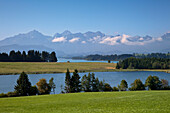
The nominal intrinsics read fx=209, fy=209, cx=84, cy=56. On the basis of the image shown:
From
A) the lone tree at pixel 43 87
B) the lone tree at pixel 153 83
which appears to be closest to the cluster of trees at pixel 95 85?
the lone tree at pixel 153 83

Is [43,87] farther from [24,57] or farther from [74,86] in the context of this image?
[24,57]

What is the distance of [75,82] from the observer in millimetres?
53906

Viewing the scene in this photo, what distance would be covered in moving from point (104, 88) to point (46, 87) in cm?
1459

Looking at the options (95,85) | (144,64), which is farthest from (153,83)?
(144,64)

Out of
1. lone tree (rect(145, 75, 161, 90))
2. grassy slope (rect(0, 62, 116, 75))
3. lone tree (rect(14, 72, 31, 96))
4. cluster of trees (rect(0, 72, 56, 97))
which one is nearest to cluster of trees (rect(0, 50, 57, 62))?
grassy slope (rect(0, 62, 116, 75))

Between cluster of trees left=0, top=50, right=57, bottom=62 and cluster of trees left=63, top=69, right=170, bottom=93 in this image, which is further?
cluster of trees left=0, top=50, right=57, bottom=62

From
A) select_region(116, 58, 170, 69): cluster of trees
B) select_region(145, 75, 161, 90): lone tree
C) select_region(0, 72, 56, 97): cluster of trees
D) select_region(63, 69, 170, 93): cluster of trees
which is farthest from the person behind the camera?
select_region(116, 58, 170, 69): cluster of trees

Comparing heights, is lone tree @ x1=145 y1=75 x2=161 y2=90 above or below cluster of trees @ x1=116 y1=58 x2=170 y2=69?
below

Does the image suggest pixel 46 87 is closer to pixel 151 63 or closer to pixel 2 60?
pixel 2 60

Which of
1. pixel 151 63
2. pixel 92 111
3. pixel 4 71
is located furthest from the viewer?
pixel 151 63

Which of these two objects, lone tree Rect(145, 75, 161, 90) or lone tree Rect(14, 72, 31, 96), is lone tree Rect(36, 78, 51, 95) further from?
lone tree Rect(145, 75, 161, 90)

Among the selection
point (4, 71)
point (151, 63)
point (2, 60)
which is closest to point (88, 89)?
point (4, 71)

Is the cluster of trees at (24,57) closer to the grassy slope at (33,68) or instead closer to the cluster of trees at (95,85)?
the grassy slope at (33,68)

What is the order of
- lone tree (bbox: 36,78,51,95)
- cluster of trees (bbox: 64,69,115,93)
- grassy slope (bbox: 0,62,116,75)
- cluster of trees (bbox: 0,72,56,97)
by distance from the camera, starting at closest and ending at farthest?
cluster of trees (bbox: 0,72,56,97) → lone tree (bbox: 36,78,51,95) → cluster of trees (bbox: 64,69,115,93) → grassy slope (bbox: 0,62,116,75)
